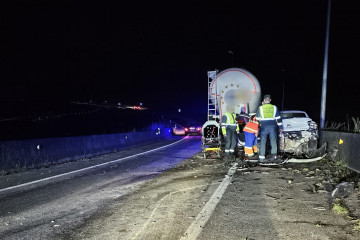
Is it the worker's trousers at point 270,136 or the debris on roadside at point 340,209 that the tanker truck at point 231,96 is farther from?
the debris on roadside at point 340,209

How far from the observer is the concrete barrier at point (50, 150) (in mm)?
9000

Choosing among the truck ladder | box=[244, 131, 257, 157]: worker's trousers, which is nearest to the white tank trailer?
the truck ladder

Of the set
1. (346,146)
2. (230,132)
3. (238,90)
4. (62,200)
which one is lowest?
(62,200)

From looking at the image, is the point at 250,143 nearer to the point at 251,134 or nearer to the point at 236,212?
the point at 251,134

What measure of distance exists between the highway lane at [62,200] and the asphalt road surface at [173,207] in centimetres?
1

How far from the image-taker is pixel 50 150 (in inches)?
419

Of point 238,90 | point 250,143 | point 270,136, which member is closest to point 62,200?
point 250,143

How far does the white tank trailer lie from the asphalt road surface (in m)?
3.10

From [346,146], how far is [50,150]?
31.3ft

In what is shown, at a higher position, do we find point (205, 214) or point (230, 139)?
point (230, 139)

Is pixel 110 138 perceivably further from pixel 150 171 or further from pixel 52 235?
pixel 52 235

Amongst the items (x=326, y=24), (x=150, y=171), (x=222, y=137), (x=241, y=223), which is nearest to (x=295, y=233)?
(x=241, y=223)

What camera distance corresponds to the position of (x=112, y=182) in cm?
697

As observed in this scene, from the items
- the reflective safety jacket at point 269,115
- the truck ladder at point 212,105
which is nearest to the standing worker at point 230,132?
the reflective safety jacket at point 269,115
